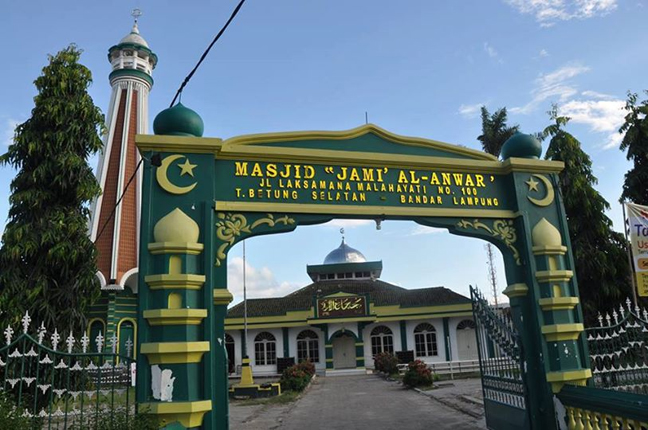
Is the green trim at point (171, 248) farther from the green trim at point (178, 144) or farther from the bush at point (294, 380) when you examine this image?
the bush at point (294, 380)

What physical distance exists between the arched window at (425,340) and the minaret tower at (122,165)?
15.8 meters

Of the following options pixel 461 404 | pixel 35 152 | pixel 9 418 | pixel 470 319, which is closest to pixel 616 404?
pixel 9 418

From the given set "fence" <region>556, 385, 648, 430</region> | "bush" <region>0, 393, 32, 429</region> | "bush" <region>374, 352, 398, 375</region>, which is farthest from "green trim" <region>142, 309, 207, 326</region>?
"bush" <region>374, 352, 398, 375</region>

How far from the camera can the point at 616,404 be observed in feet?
17.0

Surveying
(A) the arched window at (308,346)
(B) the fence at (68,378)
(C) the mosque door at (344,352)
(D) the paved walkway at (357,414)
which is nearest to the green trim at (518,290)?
(D) the paved walkway at (357,414)

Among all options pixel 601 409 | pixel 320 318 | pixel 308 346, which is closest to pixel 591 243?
pixel 601 409

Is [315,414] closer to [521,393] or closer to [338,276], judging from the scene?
[521,393]

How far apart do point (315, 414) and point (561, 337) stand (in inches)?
305

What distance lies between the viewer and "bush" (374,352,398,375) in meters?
24.6

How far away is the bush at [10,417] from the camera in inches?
168

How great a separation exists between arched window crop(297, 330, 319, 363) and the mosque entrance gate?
23.2 m

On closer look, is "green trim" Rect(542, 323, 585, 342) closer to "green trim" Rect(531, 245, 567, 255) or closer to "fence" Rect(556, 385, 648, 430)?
"fence" Rect(556, 385, 648, 430)

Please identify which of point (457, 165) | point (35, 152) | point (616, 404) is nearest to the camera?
point (616, 404)

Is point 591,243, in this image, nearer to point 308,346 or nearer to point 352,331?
point 352,331
